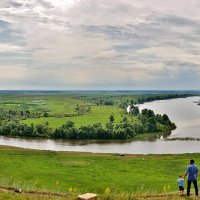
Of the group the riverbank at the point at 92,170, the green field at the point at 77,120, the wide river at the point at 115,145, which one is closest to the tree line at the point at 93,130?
the wide river at the point at 115,145

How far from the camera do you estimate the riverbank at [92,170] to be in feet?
134

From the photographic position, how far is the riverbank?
40.9 meters

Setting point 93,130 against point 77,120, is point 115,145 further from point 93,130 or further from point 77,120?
point 77,120

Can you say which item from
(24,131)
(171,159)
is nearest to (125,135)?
(24,131)

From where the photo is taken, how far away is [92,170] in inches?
2077

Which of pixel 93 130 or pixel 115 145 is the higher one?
pixel 93 130

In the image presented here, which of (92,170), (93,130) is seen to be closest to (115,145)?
Answer: (93,130)

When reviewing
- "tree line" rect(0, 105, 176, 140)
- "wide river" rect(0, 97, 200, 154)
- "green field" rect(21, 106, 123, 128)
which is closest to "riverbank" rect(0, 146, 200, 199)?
"wide river" rect(0, 97, 200, 154)

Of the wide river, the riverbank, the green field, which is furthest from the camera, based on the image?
the green field

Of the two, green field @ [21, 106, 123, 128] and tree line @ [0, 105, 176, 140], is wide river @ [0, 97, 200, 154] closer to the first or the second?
→ tree line @ [0, 105, 176, 140]

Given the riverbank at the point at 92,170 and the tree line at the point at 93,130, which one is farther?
the tree line at the point at 93,130

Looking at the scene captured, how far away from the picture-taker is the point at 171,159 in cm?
6469

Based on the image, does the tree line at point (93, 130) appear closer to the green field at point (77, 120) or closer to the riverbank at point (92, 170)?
the green field at point (77, 120)

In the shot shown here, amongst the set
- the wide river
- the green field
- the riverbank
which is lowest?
the wide river
